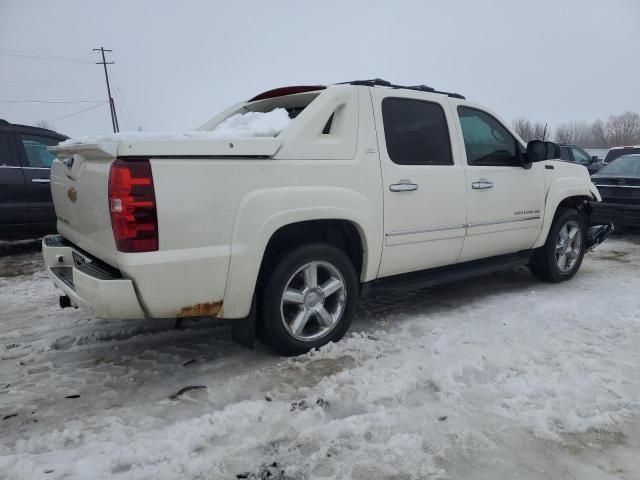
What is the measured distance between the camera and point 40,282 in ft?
17.4

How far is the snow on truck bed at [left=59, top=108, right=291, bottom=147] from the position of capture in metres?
2.66

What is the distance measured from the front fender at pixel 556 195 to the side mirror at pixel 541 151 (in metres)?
0.46

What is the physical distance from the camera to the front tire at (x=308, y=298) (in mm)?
3078

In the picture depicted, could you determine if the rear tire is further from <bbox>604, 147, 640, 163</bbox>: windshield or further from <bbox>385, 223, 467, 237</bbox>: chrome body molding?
<bbox>604, 147, 640, 163</bbox>: windshield

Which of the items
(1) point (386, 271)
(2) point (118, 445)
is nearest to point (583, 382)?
(1) point (386, 271)

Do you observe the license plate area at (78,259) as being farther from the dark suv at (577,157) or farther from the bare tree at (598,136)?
the bare tree at (598,136)

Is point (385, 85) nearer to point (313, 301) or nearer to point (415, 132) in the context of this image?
point (415, 132)

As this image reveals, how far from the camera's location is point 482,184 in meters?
4.17

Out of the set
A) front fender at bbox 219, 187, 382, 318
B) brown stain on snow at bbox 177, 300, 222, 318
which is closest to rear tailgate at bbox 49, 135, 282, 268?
front fender at bbox 219, 187, 382, 318

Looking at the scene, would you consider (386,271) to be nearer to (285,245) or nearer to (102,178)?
(285,245)

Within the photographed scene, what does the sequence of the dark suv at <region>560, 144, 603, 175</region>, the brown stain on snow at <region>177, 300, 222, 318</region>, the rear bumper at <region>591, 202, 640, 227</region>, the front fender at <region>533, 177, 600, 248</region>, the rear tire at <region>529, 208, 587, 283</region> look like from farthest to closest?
the dark suv at <region>560, 144, 603, 175</region> → the rear bumper at <region>591, 202, 640, 227</region> → the rear tire at <region>529, 208, 587, 283</region> → the front fender at <region>533, 177, 600, 248</region> → the brown stain on snow at <region>177, 300, 222, 318</region>

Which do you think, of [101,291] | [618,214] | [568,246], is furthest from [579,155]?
[101,291]

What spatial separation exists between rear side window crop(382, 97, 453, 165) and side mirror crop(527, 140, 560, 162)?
101 cm

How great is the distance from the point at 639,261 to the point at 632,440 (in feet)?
16.3
